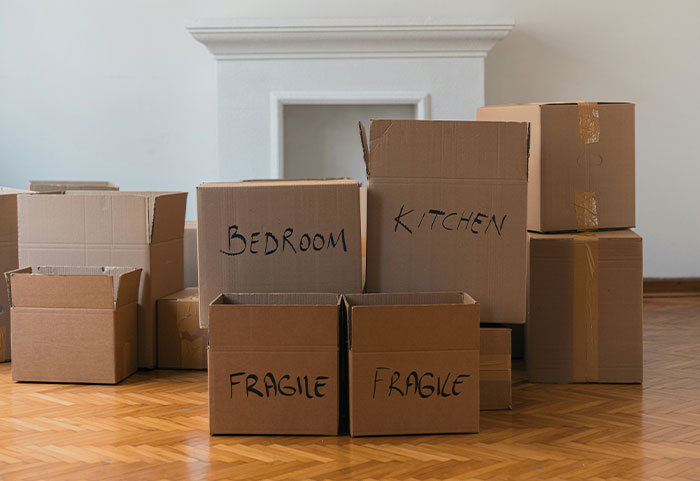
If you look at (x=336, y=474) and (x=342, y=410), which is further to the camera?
(x=342, y=410)

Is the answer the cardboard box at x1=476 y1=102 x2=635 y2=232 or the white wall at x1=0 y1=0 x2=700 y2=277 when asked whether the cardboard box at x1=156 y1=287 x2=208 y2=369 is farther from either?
the white wall at x1=0 y1=0 x2=700 y2=277

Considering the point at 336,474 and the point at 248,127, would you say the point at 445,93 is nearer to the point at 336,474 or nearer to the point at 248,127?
the point at 248,127

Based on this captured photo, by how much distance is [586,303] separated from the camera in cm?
260

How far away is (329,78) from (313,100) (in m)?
0.15

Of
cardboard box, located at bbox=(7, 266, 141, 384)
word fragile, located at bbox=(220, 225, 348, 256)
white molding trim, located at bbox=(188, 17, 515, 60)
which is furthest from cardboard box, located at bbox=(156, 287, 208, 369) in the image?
white molding trim, located at bbox=(188, 17, 515, 60)

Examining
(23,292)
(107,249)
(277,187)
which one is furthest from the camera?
(107,249)

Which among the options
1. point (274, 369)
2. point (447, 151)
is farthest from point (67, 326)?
point (447, 151)

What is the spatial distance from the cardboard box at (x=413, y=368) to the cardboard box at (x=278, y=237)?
188 millimetres

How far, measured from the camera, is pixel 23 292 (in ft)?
8.55

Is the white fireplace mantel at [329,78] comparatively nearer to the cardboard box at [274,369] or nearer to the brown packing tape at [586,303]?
the brown packing tape at [586,303]

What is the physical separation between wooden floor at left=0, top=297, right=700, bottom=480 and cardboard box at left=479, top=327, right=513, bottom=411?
0.15 feet

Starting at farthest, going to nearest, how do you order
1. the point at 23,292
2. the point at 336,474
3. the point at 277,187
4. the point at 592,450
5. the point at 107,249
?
the point at 107,249 < the point at 23,292 < the point at 277,187 < the point at 592,450 < the point at 336,474

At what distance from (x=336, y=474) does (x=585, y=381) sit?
1.17m

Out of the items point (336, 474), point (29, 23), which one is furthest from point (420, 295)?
point (29, 23)
